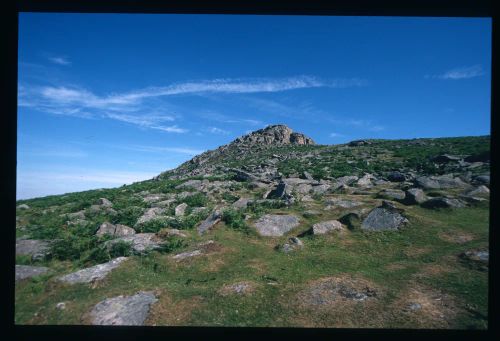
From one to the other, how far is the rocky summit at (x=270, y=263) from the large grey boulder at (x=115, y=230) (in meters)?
0.06

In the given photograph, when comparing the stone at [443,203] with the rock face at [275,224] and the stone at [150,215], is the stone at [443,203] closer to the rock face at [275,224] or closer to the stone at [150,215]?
the rock face at [275,224]

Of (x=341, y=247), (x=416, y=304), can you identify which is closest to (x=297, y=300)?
(x=416, y=304)

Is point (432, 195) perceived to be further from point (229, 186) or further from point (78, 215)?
point (78, 215)

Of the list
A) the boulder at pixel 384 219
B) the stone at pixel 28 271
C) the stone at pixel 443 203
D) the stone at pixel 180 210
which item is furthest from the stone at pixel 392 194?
the stone at pixel 28 271

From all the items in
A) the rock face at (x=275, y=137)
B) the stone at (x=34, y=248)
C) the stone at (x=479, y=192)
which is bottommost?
the stone at (x=34, y=248)

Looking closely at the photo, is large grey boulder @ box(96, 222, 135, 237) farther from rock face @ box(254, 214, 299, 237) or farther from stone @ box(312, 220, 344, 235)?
stone @ box(312, 220, 344, 235)

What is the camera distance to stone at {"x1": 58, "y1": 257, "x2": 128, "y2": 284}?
10664mm

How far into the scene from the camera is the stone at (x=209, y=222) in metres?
16.4

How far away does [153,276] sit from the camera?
1125 cm

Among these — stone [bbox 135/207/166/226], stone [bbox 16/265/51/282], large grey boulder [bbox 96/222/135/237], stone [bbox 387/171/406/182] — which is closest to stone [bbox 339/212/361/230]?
stone [bbox 135/207/166/226]

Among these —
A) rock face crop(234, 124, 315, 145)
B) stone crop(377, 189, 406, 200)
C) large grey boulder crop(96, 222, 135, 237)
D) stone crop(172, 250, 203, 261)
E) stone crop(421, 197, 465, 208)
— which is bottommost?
stone crop(172, 250, 203, 261)

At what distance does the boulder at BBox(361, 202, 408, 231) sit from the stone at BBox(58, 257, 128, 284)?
12.2 meters

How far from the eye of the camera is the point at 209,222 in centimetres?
1711

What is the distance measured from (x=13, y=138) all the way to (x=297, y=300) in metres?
9.64
